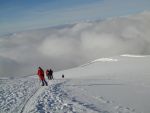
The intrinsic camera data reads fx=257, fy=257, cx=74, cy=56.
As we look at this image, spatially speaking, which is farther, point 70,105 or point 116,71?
point 116,71

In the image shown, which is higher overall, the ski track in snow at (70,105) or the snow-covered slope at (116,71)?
the snow-covered slope at (116,71)

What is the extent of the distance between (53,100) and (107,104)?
3.70m

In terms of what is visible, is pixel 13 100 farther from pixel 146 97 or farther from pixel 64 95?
pixel 146 97

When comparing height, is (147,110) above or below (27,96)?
below

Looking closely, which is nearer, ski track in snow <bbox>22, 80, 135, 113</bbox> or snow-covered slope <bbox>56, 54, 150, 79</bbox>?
ski track in snow <bbox>22, 80, 135, 113</bbox>

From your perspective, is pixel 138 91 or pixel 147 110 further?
pixel 138 91

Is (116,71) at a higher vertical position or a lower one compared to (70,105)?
higher

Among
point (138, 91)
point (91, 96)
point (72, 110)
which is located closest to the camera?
point (72, 110)

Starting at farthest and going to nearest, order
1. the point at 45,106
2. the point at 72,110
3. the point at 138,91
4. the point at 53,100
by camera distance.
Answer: the point at 138,91 → the point at 53,100 → the point at 45,106 → the point at 72,110

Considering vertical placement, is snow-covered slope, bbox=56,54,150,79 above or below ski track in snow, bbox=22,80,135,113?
above

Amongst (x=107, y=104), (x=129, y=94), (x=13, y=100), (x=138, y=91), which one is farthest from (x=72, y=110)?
(x=138, y=91)

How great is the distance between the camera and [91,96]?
19.3 m

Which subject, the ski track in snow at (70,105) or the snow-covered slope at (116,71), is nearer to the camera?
the ski track in snow at (70,105)

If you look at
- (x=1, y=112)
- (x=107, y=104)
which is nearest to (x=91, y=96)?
(x=107, y=104)
